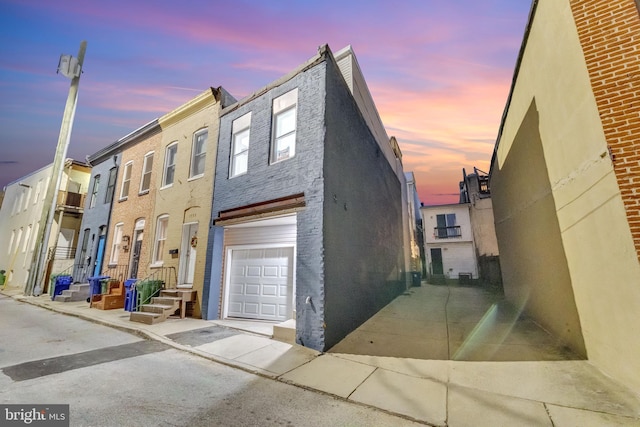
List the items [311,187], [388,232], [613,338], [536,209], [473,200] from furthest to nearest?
[473,200], [388,232], [536,209], [311,187], [613,338]

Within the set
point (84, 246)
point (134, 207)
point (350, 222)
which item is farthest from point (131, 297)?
point (84, 246)

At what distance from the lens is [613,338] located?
4078 mm

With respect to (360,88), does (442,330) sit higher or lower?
lower

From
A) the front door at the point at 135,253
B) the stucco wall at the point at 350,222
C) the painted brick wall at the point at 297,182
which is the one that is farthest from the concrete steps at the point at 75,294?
the stucco wall at the point at 350,222

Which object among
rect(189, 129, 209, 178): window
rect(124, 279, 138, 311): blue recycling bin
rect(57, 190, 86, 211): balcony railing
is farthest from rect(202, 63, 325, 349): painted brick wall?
rect(57, 190, 86, 211): balcony railing

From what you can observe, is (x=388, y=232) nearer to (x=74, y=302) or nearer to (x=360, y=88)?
(x=360, y=88)

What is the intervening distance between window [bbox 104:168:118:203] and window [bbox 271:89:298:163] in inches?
461

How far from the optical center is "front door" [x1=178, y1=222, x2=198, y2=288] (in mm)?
9962

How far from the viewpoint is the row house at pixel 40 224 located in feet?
52.4

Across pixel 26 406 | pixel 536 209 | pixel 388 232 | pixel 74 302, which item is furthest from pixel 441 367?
pixel 74 302

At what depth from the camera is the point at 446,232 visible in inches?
1041

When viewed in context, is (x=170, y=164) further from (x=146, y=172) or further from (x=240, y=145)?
(x=240, y=145)

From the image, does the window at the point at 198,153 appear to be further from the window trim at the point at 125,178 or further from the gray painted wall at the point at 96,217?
the gray painted wall at the point at 96,217

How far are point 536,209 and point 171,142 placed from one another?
14157mm
